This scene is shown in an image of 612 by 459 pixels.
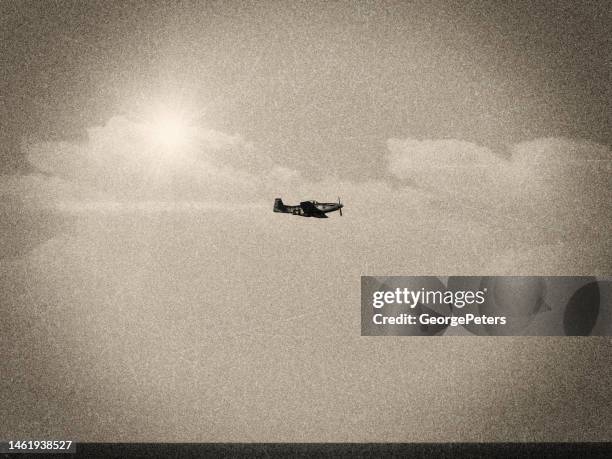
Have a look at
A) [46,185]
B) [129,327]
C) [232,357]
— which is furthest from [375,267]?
[46,185]

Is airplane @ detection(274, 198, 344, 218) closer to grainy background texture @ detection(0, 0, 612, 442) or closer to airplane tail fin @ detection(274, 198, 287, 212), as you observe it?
airplane tail fin @ detection(274, 198, 287, 212)

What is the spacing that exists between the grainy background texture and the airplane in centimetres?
11

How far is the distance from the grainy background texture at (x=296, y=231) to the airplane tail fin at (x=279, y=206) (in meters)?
0.13

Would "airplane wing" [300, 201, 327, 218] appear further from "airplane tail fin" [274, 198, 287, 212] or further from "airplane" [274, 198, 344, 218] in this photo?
"airplane tail fin" [274, 198, 287, 212]

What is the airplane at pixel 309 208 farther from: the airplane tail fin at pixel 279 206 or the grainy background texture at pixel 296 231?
the grainy background texture at pixel 296 231

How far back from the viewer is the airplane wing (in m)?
5.32

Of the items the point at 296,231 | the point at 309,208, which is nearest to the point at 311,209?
the point at 309,208

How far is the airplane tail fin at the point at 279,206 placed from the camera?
5.39m

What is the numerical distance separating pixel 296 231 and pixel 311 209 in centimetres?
29

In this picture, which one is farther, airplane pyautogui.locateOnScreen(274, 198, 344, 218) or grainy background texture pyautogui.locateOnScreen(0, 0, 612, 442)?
grainy background texture pyautogui.locateOnScreen(0, 0, 612, 442)

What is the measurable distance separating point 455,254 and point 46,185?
13.8 ft

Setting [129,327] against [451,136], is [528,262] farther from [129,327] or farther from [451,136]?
[129,327]

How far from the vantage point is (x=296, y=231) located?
5.49 metres

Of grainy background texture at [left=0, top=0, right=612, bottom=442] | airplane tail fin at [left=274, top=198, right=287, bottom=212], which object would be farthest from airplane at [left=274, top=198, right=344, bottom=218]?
grainy background texture at [left=0, top=0, right=612, bottom=442]
